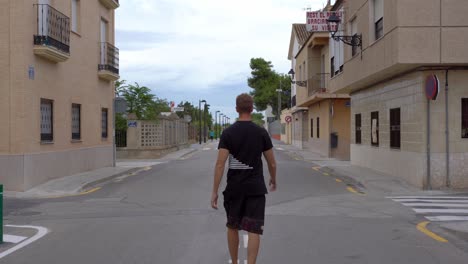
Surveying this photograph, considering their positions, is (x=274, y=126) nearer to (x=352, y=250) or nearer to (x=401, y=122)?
(x=401, y=122)

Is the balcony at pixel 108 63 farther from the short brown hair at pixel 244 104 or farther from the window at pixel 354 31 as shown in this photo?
the short brown hair at pixel 244 104

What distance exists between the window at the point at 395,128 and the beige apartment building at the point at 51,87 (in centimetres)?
1015

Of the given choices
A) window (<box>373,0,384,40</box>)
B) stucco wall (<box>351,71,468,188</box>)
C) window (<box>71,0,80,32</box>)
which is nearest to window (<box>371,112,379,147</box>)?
stucco wall (<box>351,71,468,188</box>)

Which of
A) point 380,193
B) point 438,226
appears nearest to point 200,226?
point 438,226

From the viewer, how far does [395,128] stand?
16.2 m

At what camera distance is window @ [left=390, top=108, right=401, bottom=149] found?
1586 cm

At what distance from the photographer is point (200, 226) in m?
8.73

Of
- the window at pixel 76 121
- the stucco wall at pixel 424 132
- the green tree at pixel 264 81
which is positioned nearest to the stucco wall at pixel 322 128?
the stucco wall at pixel 424 132

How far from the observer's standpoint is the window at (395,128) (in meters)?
15.9

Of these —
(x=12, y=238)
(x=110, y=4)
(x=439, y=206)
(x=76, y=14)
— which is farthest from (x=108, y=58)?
(x=439, y=206)

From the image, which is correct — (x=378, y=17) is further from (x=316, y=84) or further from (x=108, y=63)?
(x=316, y=84)

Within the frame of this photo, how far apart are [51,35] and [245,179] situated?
37.4 ft

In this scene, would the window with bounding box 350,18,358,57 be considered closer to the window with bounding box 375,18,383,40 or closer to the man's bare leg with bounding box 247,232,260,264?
the window with bounding box 375,18,383,40

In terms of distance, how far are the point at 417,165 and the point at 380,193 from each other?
1.42 m
